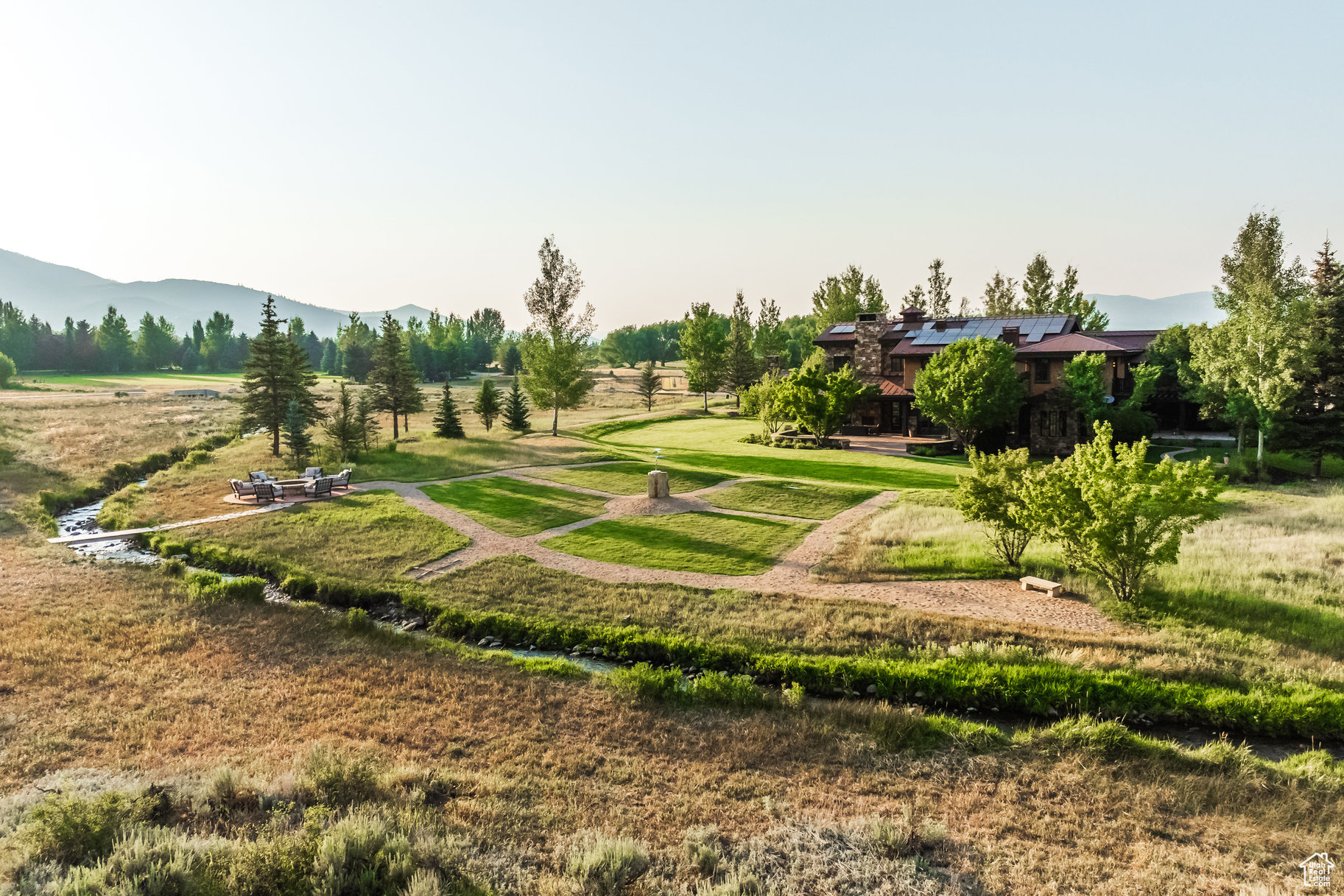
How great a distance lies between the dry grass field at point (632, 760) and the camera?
695 centimetres

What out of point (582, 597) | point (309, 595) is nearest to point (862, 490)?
point (582, 597)

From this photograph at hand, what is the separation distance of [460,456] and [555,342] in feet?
43.2

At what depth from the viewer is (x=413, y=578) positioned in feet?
Result: 55.3

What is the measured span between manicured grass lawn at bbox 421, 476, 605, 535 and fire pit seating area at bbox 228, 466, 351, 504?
139 inches

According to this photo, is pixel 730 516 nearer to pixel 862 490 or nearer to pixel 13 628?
pixel 862 490

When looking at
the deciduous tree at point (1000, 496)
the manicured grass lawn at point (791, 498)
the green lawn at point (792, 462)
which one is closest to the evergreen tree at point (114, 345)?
the green lawn at point (792, 462)

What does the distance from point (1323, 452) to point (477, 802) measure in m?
39.7

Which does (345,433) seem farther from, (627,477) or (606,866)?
(606,866)

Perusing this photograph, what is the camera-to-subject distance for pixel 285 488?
2659 centimetres

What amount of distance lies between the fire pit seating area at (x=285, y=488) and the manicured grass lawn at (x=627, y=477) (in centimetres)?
836

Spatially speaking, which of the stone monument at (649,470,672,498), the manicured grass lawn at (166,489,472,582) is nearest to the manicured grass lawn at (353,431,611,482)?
the manicured grass lawn at (166,489,472,582)

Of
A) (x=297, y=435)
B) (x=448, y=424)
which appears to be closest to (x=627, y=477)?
(x=448, y=424)

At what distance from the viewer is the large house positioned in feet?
119

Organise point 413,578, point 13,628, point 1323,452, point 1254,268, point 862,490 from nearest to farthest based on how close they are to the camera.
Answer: point 13,628 < point 413,578 < point 862,490 < point 1323,452 < point 1254,268
